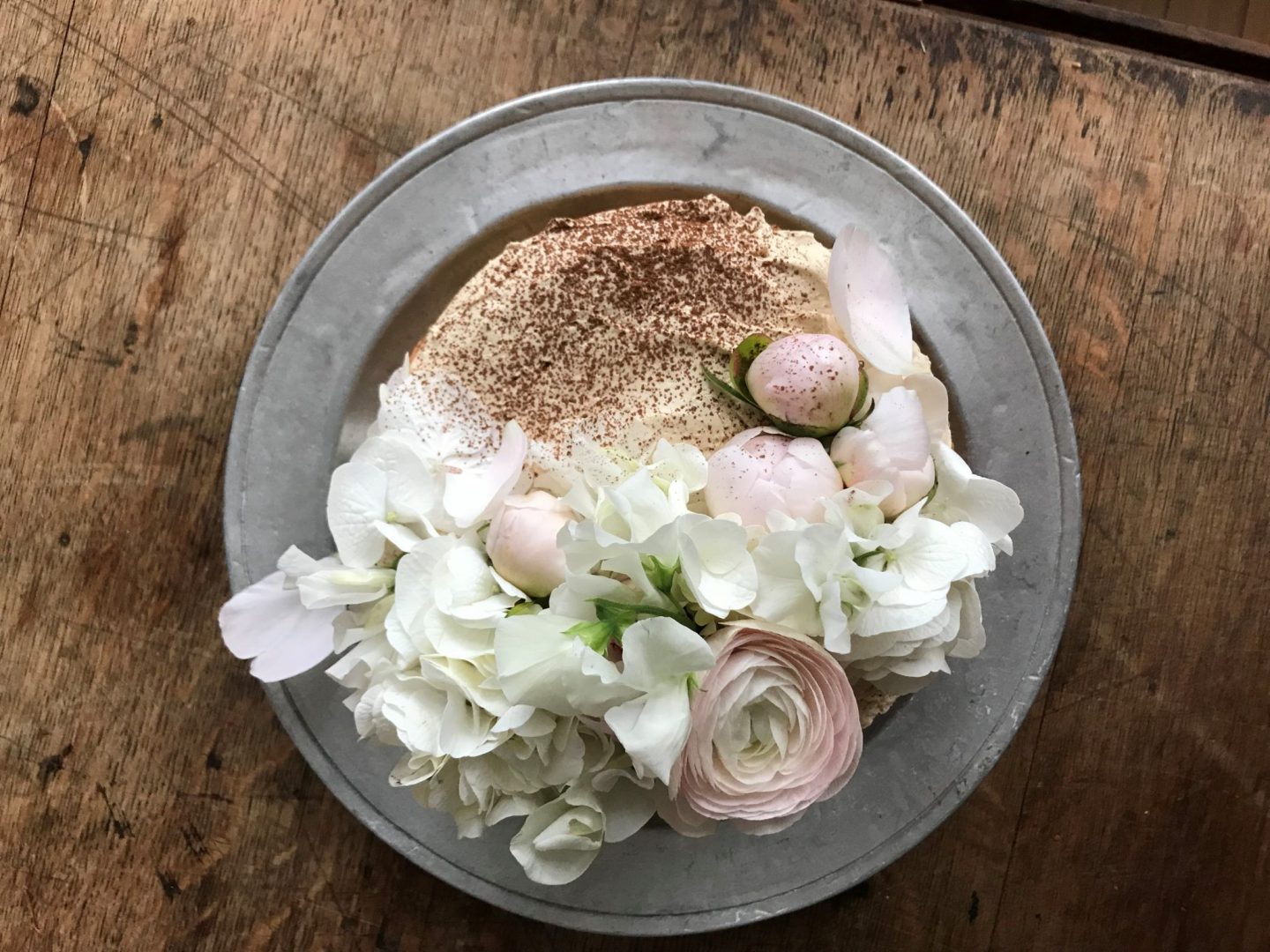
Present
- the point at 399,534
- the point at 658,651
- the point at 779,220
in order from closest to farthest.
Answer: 1. the point at 658,651
2. the point at 399,534
3. the point at 779,220

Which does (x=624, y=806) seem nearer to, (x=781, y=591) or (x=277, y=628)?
(x=781, y=591)

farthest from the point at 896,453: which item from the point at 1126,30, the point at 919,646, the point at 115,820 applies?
the point at 115,820

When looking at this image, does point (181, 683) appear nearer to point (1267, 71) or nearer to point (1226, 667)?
point (1226, 667)

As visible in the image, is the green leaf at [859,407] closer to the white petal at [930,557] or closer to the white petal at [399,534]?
the white petal at [930,557]

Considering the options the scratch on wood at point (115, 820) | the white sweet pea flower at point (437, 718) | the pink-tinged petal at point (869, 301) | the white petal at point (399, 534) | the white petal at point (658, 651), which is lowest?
the scratch on wood at point (115, 820)

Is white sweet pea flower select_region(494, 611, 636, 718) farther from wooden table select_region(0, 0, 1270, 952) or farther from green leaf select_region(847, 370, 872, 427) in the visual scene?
wooden table select_region(0, 0, 1270, 952)

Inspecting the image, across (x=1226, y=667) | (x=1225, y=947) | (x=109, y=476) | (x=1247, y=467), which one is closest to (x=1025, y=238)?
(x=1247, y=467)

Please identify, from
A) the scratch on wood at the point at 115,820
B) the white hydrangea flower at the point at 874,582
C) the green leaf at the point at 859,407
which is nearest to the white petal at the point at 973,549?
the white hydrangea flower at the point at 874,582
